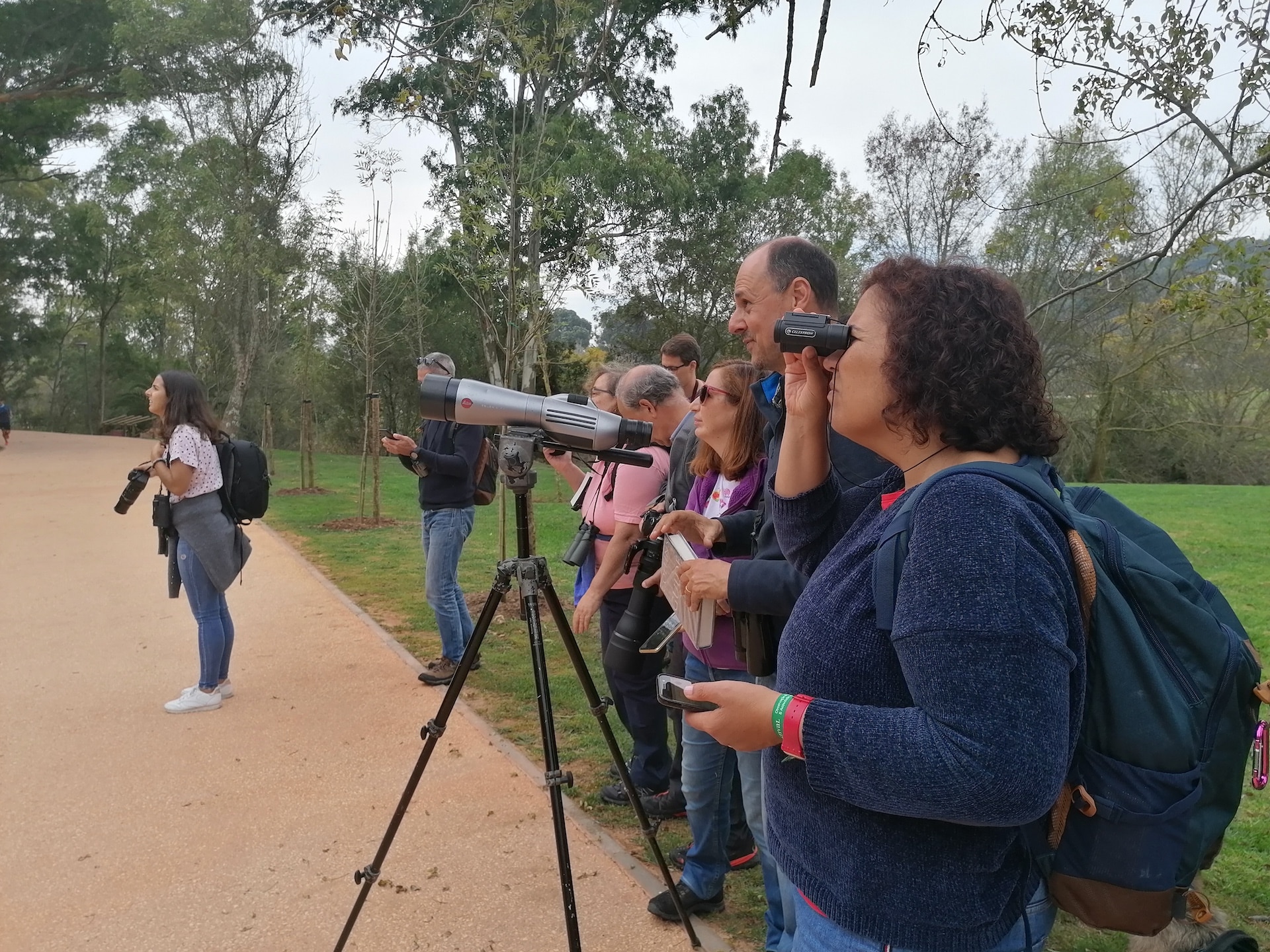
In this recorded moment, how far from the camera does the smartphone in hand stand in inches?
55.3

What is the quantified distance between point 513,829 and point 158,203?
24332 millimetres

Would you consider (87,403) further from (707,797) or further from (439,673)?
(707,797)

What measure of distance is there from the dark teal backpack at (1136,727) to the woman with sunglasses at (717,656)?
1.71m

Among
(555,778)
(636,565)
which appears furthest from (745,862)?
(555,778)

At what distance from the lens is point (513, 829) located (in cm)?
381

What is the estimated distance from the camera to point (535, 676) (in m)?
2.53

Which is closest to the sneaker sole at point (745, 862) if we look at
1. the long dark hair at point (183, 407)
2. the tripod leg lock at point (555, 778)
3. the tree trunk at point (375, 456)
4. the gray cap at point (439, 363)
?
the tripod leg lock at point (555, 778)

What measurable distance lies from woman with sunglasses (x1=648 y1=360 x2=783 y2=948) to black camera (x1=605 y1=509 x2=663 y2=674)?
0.16 meters

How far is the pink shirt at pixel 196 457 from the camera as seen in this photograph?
4930 mm

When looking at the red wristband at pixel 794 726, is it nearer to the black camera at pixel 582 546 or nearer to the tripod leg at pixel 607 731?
the tripod leg at pixel 607 731

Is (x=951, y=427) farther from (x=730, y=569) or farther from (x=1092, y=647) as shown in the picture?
(x=730, y=569)

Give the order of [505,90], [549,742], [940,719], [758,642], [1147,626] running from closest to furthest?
[940,719] → [1147,626] → [758,642] → [549,742] → [505,90]

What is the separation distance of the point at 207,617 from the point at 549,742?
11.7 ft

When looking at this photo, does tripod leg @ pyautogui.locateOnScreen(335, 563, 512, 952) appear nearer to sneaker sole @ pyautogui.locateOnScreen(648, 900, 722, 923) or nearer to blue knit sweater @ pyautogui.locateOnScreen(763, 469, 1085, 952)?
sneaker sole @ pyautogui.locateOnScreen(648, 900, 722, 923)
